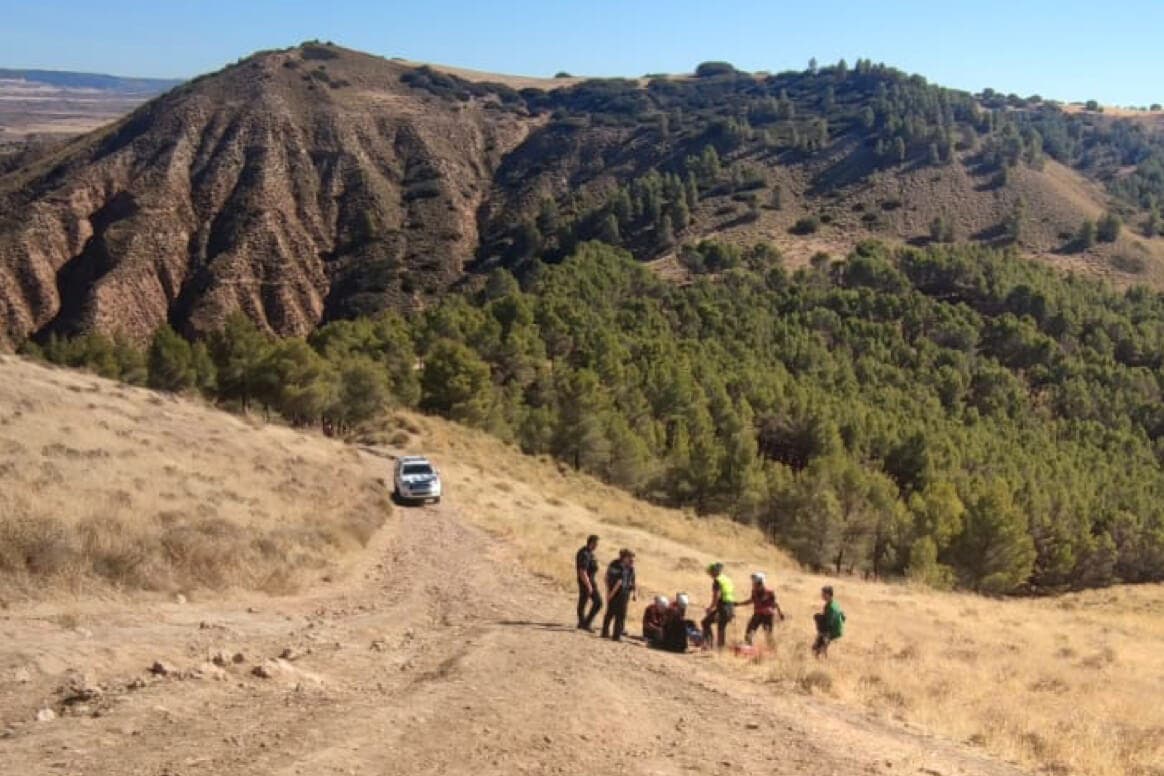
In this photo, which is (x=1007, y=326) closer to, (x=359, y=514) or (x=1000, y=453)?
(x=1000, y=453)

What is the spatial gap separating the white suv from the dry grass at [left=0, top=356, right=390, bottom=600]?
905mm

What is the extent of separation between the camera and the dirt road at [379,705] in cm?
887

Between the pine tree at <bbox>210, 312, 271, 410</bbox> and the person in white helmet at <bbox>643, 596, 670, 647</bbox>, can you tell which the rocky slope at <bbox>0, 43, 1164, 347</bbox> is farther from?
the person in white helmet at <bbox>643, 596, 670, 647</bbox>

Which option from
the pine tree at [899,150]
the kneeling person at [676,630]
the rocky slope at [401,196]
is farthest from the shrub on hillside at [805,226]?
the kneeling person at [676,630]

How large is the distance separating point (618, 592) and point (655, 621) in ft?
4.29

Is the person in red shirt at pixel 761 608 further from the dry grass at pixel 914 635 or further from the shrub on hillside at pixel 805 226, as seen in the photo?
the shrub on hillside at pixel 805 226

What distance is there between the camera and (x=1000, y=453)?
6819 centimetres

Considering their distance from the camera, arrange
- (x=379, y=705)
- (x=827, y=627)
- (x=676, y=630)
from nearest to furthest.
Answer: (x=379, y=705) → (x=676, y=630) → (x=827, y=627)

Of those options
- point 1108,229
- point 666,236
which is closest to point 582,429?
point 666,236

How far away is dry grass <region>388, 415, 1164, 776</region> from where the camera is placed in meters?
13.3

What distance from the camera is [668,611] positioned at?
52.8ft

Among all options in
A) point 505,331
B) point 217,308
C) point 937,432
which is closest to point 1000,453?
point 937,432

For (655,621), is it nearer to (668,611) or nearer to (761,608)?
(668,611)

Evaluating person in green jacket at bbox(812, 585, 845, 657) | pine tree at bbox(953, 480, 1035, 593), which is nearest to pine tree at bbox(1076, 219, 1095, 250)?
pine tree at bbox(953, 480, 1035, 593)
